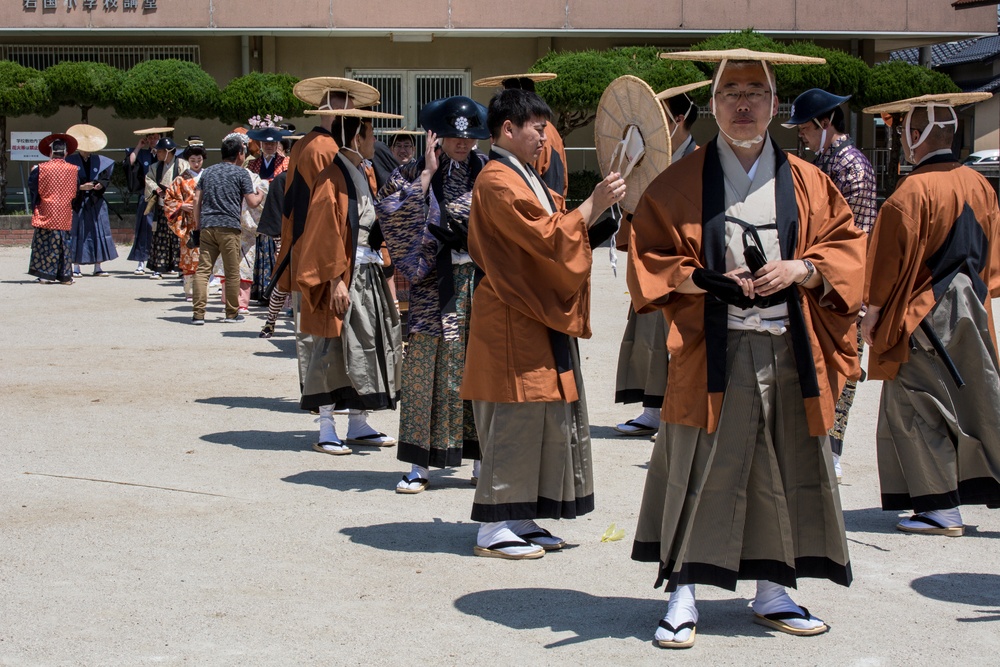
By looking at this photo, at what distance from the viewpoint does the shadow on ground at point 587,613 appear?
444 centimetres

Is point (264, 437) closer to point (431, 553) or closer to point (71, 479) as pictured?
point (71, 479)

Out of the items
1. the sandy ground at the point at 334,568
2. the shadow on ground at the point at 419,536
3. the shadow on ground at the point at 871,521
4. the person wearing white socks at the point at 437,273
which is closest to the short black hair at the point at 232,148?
the sandy ground at the point at 334,568

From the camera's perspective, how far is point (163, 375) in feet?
32.8

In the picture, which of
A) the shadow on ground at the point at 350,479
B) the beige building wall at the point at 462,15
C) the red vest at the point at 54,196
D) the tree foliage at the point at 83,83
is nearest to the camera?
the shadow on ground at the point at 350,479

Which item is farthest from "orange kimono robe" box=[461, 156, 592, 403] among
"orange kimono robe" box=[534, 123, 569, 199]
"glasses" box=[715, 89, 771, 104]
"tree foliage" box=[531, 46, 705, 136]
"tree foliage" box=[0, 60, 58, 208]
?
"tree foliage" box=[0, 60, 58, 208]

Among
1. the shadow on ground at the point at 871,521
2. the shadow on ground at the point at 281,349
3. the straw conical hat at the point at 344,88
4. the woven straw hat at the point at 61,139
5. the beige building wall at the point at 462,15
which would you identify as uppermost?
the beige building wall at the point at 462,15

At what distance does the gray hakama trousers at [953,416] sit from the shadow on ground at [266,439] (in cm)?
338

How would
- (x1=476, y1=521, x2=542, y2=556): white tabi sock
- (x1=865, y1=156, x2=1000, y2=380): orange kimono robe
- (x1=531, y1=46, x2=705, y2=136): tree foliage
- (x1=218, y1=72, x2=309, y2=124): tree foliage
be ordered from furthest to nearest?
(x1=218, y1=72, x2=309, y2=124): tree foliage < (x1=531, y1=46, x2=705, y2=136): tree foliage < (x1=865, y1=156, x2=1000, y2=380): orange kimono robe < (x1=476, y1=521, x2=542, y2=556): white tabi sock

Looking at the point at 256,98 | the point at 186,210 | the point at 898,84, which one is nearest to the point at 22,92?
the point at 256,98

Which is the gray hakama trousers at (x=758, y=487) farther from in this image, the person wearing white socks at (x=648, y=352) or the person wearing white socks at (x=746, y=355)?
the person wearing white socks at (x=648, y=352)

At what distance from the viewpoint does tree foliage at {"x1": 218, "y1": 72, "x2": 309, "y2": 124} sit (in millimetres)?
→ 24609

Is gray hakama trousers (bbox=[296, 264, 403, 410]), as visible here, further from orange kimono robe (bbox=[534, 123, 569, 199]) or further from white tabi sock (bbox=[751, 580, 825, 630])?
white tabi sock (bbox=[751, 580, 825, 630])

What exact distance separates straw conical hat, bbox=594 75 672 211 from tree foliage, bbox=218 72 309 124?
20168 millimetres

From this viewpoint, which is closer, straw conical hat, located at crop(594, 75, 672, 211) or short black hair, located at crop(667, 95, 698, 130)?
straw conical hat, located at crop(594, 75, 672, 211)
